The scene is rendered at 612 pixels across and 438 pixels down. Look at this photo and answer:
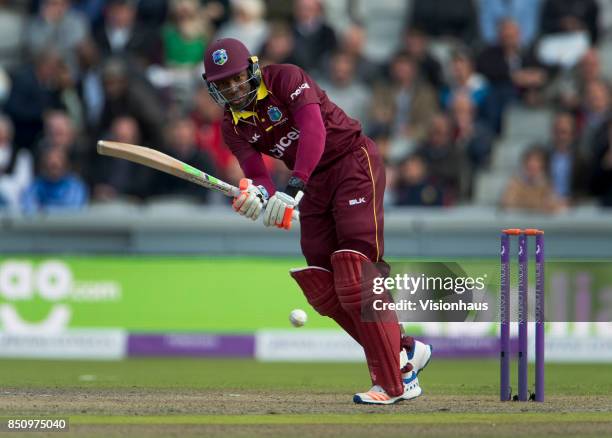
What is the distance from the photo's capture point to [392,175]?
14.8 metres

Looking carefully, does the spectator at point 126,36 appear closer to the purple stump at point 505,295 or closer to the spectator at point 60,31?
the spectator at point 60,31

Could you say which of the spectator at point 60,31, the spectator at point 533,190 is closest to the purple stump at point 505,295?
the spectator at point 533,190

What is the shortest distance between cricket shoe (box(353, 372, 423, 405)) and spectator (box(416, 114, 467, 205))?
6.32 meters

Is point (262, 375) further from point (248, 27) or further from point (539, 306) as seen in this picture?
point (248, 27)

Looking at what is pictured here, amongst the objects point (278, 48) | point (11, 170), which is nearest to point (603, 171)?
point (278, 48)

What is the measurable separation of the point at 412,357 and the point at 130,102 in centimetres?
790

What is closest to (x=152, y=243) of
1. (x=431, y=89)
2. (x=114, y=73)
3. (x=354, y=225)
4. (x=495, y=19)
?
(x=114, y=73)

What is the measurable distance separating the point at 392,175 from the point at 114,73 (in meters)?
3.42

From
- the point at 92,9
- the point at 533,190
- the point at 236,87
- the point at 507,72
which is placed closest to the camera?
the point at 236,87

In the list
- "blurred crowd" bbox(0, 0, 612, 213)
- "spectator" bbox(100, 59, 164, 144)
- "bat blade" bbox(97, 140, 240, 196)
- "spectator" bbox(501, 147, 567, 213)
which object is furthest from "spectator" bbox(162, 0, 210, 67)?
"bat blade" bbox(97, 140, 240, 196)

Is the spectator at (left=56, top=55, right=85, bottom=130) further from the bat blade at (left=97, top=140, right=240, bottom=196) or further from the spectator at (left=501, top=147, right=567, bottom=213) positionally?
the bat blade at (left=97, top=140, right=240, bottom=196)

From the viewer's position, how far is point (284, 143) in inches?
325

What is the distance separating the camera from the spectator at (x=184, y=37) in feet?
53.6

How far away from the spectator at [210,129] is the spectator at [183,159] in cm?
30
